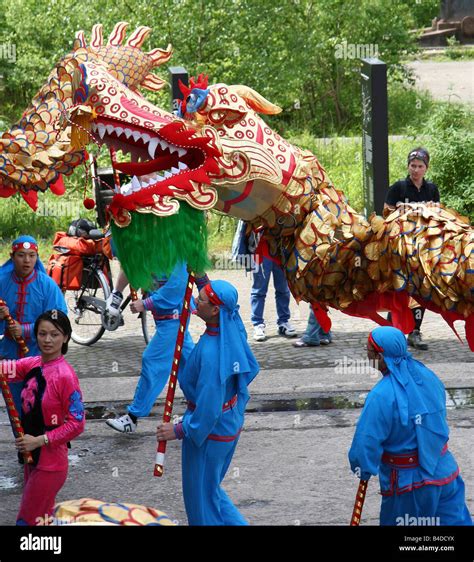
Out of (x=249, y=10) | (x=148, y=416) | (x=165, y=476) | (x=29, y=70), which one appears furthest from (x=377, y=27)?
(x=165, y=476)

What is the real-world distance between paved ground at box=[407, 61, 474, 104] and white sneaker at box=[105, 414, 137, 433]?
15.1m

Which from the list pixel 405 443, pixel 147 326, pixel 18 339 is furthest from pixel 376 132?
pixel 405 443

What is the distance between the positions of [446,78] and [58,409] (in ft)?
70.6

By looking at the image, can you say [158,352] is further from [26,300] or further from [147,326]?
[147,326]

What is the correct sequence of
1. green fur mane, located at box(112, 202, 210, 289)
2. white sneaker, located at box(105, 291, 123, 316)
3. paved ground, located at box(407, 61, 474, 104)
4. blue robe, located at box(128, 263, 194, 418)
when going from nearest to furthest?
1. green fur mane, located at box(112, 202, 210, 289)
2. blue robe, located at box(128, 263, 194, 418)
3. white sneaker, located at box(105, 291, 123, 316)
4. paved ground, located at box(407, 61, 474, 104)

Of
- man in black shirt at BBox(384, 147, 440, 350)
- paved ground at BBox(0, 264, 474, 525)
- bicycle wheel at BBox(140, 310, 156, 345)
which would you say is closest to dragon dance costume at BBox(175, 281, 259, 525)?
paved ground at BBox(0, 264, 474, 525)

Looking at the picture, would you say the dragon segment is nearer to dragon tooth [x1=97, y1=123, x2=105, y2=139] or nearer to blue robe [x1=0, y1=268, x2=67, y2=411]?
dragon tooth [x1=97, y1=123, x2=105, y2=139]

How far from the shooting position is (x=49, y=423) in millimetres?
6781

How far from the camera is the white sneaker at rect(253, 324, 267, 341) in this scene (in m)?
12.1

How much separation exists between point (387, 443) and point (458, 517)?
0.60 m

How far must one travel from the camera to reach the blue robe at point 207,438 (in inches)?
263

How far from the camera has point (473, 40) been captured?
31094mm

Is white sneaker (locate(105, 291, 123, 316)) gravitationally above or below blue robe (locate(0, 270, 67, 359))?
below

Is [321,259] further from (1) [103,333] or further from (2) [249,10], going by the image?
(2) [249,10]
